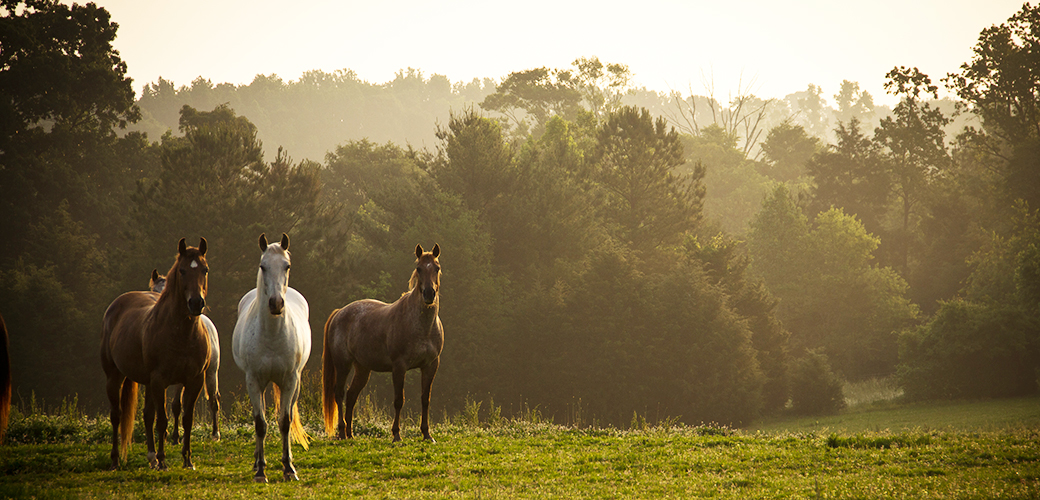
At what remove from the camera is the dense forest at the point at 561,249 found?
3744 centimetres

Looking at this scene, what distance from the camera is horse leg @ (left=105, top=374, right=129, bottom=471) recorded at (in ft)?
27.5

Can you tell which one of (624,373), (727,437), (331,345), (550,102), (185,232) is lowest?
(624,373)

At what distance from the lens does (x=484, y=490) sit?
7344 mm

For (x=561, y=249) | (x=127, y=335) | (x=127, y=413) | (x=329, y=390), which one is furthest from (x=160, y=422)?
(x=561, y=249)

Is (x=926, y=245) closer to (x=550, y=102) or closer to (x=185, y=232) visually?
(x=550, y=102)

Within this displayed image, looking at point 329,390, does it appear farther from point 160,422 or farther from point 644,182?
point 644,182

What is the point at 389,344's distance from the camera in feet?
36.5

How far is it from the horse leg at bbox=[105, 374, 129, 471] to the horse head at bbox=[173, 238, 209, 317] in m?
2.01

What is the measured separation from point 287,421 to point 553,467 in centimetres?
341

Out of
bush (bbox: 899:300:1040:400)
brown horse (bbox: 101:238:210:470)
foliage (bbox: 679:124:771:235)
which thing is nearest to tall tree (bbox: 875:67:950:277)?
Answer: foliage (bbox: 679:124:771:235)

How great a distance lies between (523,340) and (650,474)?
33.3m

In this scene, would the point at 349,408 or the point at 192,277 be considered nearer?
the point at 192,277

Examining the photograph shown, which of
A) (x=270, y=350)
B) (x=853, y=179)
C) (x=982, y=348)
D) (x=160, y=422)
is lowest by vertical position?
(x=982, y=348)

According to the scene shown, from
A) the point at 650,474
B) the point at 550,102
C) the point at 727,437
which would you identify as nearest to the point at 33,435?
the point at 650,474
